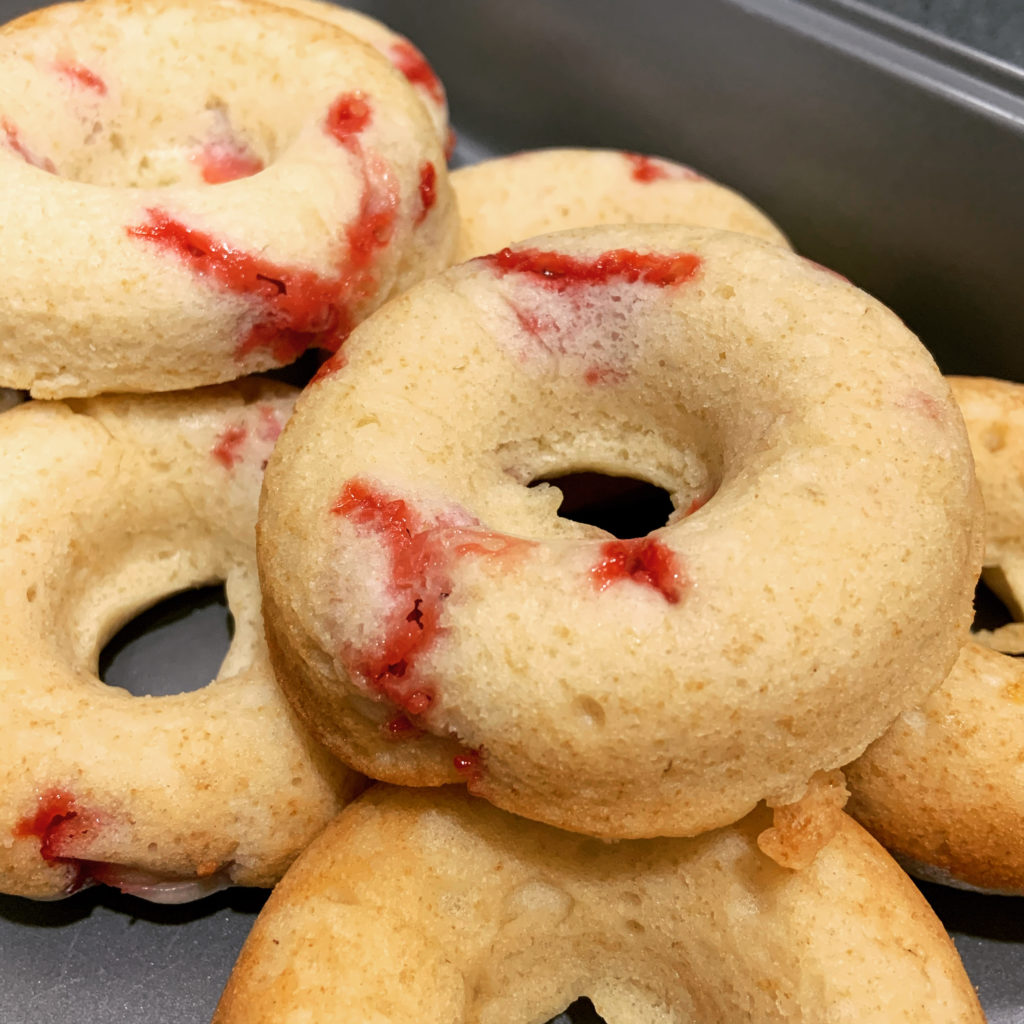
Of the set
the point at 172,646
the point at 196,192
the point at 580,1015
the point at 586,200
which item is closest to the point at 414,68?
the point at 586,200

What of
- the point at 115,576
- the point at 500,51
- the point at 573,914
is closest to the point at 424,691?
the point at 573,914

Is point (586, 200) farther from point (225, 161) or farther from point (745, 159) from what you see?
point (225, 161)

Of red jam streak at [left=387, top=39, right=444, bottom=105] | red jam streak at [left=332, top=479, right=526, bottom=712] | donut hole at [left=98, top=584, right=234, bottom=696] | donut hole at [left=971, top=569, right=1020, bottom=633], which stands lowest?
donut hole at [left=98, top=584, right=234, bottom=696]

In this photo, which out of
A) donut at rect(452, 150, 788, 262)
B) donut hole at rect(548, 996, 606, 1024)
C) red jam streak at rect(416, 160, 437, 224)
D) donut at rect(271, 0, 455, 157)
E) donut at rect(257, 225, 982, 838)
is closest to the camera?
donut at rect(257, 225, 982, 838)

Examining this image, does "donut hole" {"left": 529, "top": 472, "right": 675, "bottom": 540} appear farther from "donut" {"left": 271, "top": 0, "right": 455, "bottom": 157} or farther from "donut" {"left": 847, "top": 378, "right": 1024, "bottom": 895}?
"donut" {"left": 271, "top": 0, "right": 455, "bottom": 157}

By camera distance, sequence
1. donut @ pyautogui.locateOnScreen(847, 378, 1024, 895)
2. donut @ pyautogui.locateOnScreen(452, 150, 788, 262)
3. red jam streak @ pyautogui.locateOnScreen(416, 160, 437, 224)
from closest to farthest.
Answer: donut @ pyautogui.locateOnScreen(847, 378, 1024, 895) < red jam streak @ pyautogui.locateOnScreen(416, 160, 437, 224) < donut @ pyautogui.locateOnScreen(452, 150, 788, 262)

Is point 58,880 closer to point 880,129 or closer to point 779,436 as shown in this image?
point 779,436

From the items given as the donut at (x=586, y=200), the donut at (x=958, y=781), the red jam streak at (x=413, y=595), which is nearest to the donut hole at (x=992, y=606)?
the donut at (x=958, y=781)

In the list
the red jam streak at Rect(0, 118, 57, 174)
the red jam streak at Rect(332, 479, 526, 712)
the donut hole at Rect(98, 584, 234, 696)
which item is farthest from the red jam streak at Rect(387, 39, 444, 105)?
the red jam streak at Rect(332, 479, 526, 712)

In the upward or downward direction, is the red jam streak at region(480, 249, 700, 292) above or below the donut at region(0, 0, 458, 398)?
above
